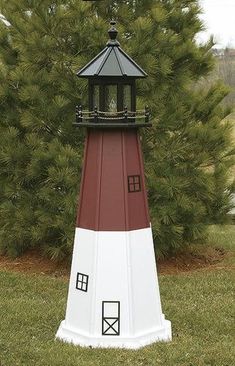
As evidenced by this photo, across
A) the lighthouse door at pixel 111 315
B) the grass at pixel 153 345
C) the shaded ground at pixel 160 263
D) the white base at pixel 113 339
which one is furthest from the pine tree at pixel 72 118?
the lighthouse door at pixel 111 315

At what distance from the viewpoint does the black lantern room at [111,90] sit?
6102mm

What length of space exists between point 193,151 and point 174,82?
1034 mm

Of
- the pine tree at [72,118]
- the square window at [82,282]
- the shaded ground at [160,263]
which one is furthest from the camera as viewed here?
the shaded ground at [160,263]

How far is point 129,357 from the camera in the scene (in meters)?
6.11

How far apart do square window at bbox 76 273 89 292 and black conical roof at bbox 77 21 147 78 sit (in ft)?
6.05

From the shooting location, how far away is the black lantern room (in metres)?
6.10

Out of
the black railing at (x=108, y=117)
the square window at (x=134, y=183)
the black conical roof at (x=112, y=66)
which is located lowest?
the square window at (x=134, y=183)

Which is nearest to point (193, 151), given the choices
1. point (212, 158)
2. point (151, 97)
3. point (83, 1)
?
point (212, 158)

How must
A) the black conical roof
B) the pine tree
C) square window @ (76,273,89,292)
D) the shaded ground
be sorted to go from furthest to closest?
1. the shaded ground
2. the pine tree
3. square window @ (76,273,89,292)
4. the black conical roof

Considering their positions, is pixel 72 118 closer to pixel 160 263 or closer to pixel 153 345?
pixel 160 263

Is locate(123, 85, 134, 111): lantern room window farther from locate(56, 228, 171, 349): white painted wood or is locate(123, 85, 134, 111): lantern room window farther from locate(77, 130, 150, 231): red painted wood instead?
locate(56, 228, 171, 349): white painted wood

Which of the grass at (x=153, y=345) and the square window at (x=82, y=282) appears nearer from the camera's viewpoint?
the grass at (x=153, y=345)

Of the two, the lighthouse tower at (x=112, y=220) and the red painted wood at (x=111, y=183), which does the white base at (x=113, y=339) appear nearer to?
the lighthouse tower at (x=112, y=220)

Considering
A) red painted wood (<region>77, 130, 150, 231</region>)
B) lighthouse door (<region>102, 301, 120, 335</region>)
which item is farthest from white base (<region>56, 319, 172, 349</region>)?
red painted wood (<region>77, 130, 150, 231</region>)
